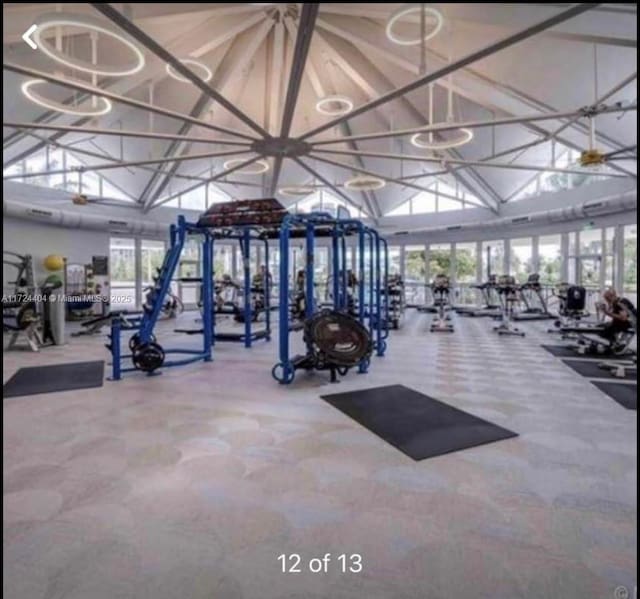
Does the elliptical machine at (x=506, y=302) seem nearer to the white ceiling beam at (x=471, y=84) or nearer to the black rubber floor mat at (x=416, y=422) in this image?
the white ceiling beam at (x=471, y=84)

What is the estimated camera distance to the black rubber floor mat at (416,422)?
330 cm

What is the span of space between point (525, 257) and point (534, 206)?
1715mm

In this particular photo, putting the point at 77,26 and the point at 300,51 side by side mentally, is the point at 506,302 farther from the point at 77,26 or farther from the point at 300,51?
the point at 77,26

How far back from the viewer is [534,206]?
13367 millimetres

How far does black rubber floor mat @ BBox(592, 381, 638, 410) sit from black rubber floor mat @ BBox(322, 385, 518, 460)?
5.33 feet

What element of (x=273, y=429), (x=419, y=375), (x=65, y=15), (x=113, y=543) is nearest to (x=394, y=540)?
(x=113, y=543)

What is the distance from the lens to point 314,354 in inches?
209

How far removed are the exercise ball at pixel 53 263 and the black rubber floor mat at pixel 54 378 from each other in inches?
237

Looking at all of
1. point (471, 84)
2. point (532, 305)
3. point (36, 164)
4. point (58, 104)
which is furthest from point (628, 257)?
point (36, 164)

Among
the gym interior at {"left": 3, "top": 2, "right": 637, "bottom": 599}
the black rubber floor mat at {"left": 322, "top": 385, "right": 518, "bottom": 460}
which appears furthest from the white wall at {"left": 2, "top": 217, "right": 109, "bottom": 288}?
the black rubber floor mat at {"left": 322, "top": 385, "right": 518, "bottom": 460}

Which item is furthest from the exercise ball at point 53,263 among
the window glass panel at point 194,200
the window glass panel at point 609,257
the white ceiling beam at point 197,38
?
the window glass panel at point 609,257

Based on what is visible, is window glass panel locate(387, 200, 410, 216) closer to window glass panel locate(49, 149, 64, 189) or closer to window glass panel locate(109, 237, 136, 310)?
window glass panel locate(109, 237, 136, 310)

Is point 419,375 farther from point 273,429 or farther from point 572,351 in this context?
point 572,351

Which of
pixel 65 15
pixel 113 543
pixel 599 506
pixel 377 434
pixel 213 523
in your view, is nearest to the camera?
pixel 113 543
